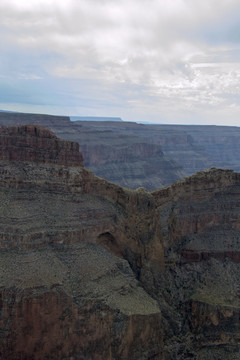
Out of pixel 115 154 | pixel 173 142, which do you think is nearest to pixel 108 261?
pixel 115 154

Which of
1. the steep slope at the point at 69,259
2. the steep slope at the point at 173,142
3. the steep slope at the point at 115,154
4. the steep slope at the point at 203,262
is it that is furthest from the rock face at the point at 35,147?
the steep slope at the point at 173,142

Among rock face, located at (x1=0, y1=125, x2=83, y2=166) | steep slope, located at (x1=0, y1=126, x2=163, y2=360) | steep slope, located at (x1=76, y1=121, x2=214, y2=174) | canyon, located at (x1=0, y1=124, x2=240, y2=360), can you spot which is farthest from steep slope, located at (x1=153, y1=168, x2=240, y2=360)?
steep slope, located at (x1=76, y1=121, x2=214, y2=174)

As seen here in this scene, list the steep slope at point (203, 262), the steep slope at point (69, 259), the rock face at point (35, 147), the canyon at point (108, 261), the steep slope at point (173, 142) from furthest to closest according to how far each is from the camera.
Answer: the steep slope at point (173, 142) → the rock face at point (35, 147) → the steep slope at point (203, 262) → the canyon at point (108, 261) → the steep slope at point (69, 259)

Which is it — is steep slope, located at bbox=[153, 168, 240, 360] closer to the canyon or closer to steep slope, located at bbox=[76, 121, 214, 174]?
the canyon

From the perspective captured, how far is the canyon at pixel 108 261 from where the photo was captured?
37.4 meters

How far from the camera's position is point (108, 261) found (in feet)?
146

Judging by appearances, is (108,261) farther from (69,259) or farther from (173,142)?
(173,142)

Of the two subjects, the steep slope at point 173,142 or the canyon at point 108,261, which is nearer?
the canyon at point 108,261

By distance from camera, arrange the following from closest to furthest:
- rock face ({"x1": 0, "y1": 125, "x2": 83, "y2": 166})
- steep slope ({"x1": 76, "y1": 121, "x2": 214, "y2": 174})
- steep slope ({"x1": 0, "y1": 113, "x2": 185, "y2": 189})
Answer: rock face ({"x1": 0, "y1": 125, "x2": 83, "y2": 166}) < steep slope ({"x1": 0, "y1": 113, "x2": 185, "y2": 189}) < steep slope ({"x1": 76, "y1": 121, "x2": 214, "y2": 174})

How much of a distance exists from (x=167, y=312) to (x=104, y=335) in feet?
35.3

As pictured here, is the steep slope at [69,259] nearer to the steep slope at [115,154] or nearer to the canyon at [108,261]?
the canyon at [108,261]

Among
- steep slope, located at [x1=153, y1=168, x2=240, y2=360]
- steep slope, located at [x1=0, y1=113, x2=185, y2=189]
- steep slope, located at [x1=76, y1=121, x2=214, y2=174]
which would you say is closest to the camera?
steep slope, located at [x1=153, y1=168, x2=240, y2=360]

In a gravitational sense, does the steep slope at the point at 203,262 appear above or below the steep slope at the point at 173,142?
below

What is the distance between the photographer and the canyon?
37375 millimetres
